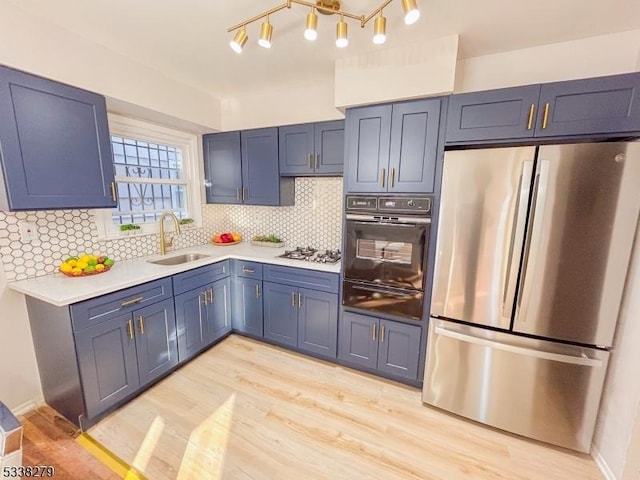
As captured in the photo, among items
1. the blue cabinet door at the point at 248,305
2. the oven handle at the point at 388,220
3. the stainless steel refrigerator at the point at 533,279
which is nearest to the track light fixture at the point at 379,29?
the stainless steel refrigerator at the point at 533,279

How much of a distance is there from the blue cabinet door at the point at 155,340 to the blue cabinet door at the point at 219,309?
397 millimetres

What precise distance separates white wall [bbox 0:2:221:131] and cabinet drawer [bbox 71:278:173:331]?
1427mm

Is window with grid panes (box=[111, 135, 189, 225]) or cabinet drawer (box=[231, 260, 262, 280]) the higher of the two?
window with grid panes (box=[111, 135, 189, 225])

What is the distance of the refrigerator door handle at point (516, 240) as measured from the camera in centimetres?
157

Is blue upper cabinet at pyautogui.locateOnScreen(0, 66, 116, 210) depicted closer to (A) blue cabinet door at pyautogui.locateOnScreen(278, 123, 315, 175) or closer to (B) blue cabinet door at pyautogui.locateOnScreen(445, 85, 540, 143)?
(A) blue cabinet door at pyautogui.locateOnScreen(278, 123, 315, 175)

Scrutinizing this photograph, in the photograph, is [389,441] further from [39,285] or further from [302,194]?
[39,285]

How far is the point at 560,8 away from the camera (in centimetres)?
150

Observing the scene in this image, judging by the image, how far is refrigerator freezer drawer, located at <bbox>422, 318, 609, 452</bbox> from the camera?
160 cm

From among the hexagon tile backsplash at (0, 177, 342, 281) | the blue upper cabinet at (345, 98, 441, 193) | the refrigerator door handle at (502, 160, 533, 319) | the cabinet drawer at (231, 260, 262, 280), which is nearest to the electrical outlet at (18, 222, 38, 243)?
the hexagon tile backsplash at (0, 177, 342, 281)

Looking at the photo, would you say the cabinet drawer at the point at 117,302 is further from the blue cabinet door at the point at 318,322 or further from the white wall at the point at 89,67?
the white wall at the point at 89,67

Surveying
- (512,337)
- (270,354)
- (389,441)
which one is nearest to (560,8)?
(512,337)

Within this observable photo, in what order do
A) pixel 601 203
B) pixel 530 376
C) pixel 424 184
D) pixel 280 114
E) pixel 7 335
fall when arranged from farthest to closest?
pixel 280 114 < pixel 424 184 < pixel 7 335 < pixel 530 376 < pixel 601 203

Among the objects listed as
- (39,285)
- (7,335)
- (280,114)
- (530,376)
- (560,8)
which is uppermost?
(560,8)

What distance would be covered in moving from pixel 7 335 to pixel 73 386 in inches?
23.7
